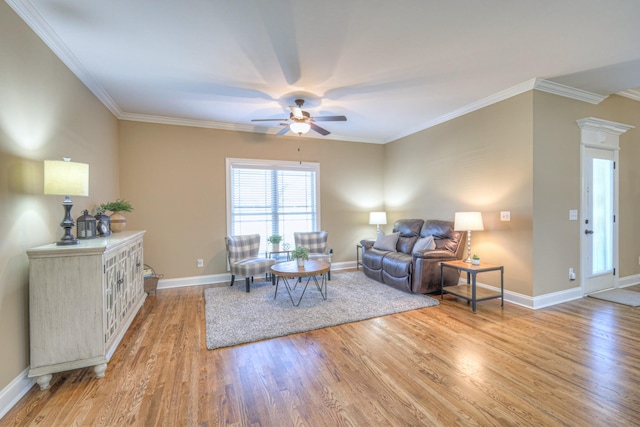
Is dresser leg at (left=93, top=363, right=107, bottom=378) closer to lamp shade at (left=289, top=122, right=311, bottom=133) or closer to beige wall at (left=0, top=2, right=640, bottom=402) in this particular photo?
beige wall at (left=0, top=2, right=640, bottom=402)

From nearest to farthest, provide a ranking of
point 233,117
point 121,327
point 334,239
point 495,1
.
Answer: point 495,1, point 121,327, point 233,117, point 334,239

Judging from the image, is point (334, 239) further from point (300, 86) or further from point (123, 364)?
point (123, 364)

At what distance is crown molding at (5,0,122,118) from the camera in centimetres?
208

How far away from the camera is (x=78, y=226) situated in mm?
2709

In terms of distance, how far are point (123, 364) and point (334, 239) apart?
4197 millimetres

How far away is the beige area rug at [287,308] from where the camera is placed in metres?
2.99

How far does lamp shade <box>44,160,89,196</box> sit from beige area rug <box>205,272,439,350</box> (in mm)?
1780

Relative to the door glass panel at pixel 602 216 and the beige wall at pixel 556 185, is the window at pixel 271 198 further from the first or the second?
the door glass panel at pixel 602 216

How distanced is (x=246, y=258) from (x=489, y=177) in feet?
13.3

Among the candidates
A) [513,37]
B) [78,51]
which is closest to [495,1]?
[513,37]

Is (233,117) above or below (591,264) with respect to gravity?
above

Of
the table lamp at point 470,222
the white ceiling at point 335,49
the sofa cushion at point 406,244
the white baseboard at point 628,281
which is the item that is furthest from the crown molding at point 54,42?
the white baseboard at point 628,281

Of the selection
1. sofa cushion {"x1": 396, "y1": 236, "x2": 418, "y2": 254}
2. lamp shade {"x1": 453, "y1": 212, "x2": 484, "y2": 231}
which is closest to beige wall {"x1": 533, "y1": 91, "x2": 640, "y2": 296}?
lamp shade {"x1": 453, "y1": 212, "x2": 484, "y2": 231}

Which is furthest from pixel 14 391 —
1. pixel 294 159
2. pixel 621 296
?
pixel 621 296
